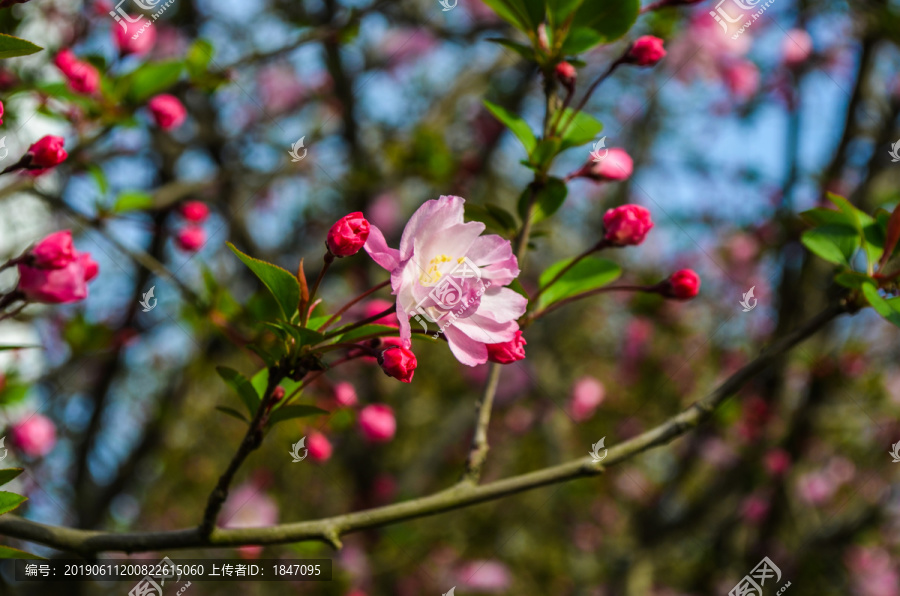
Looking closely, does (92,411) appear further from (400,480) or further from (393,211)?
(393,211)

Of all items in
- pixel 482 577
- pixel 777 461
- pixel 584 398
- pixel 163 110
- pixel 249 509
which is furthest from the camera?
Result: pixel 482 577

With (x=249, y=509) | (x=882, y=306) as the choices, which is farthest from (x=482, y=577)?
(x=882, y=306)

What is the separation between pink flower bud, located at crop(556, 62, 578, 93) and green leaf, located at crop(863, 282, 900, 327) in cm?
59

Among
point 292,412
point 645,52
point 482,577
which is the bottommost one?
point 482,577

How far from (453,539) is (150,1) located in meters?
3.44

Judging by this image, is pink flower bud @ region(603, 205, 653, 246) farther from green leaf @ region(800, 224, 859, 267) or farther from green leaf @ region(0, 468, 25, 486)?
green leaf @ region(0, 468, 25, 486)

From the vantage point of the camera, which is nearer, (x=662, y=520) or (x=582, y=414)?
(x=662, y=520)

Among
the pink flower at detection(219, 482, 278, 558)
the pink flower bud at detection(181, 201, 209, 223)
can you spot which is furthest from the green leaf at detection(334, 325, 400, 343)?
the pink flower at detection(219, 482, 278, 558)

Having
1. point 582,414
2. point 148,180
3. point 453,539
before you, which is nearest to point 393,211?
point 148,180

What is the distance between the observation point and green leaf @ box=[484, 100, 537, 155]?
1252mm

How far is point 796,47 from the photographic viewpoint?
12.4 ft

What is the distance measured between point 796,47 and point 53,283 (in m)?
3.95

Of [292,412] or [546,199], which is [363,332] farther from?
[546,199]

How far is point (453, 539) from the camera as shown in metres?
4.42
